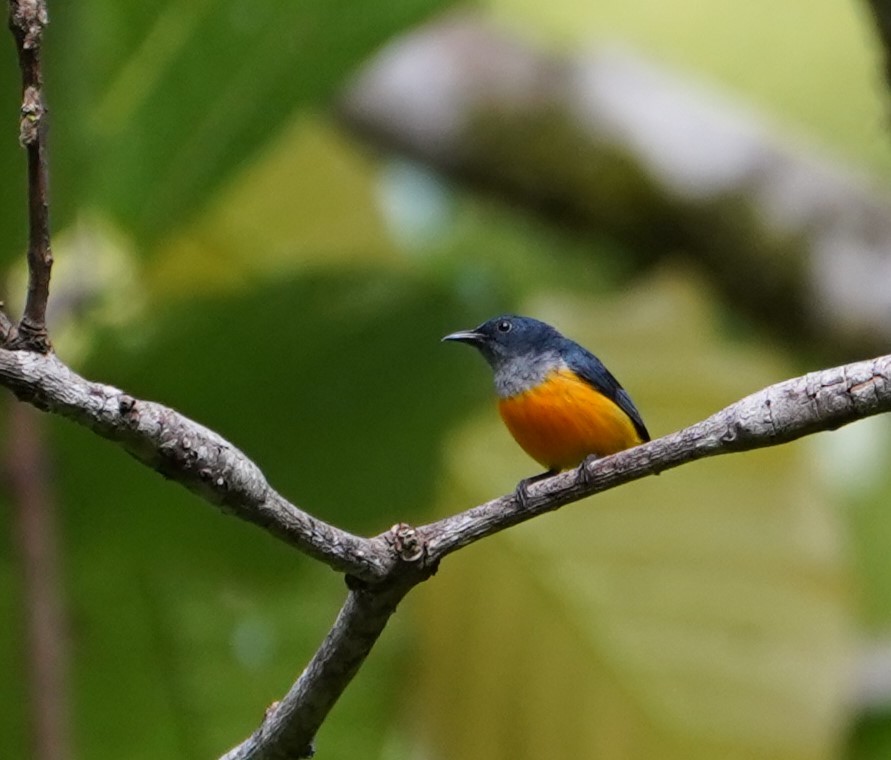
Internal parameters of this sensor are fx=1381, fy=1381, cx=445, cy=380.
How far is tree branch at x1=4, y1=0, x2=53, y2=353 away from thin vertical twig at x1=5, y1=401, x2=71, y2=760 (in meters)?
1.08

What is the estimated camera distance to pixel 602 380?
2.17 m

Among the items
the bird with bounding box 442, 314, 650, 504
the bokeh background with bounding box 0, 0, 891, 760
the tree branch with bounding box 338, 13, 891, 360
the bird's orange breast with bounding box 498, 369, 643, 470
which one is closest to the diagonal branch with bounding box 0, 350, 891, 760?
the bird with bounding box 442, 314, 650, 504

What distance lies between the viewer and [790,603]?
2631 mm

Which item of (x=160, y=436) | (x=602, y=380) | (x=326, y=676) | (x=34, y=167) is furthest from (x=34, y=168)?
(x=602, y=380)

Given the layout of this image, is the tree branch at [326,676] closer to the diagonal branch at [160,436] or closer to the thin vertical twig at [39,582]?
the diagonal branch at [160,436]

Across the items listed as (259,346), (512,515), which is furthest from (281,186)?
(512,515)

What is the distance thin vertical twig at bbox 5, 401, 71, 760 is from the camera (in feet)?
6.30

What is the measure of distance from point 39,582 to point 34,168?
3.85 feet

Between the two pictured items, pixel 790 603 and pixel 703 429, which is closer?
pixel 703 429

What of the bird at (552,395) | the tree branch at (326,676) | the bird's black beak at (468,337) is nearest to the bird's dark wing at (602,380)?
the bird at (552,395)

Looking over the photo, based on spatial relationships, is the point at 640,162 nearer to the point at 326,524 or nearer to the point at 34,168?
the point at 326,524

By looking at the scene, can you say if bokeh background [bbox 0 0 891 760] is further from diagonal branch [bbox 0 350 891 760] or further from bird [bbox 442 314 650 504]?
diagonal branch [bbox 0 350 891 760]

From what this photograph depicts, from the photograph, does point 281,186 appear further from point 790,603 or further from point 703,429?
point 703,429

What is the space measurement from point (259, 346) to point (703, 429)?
1292mm
